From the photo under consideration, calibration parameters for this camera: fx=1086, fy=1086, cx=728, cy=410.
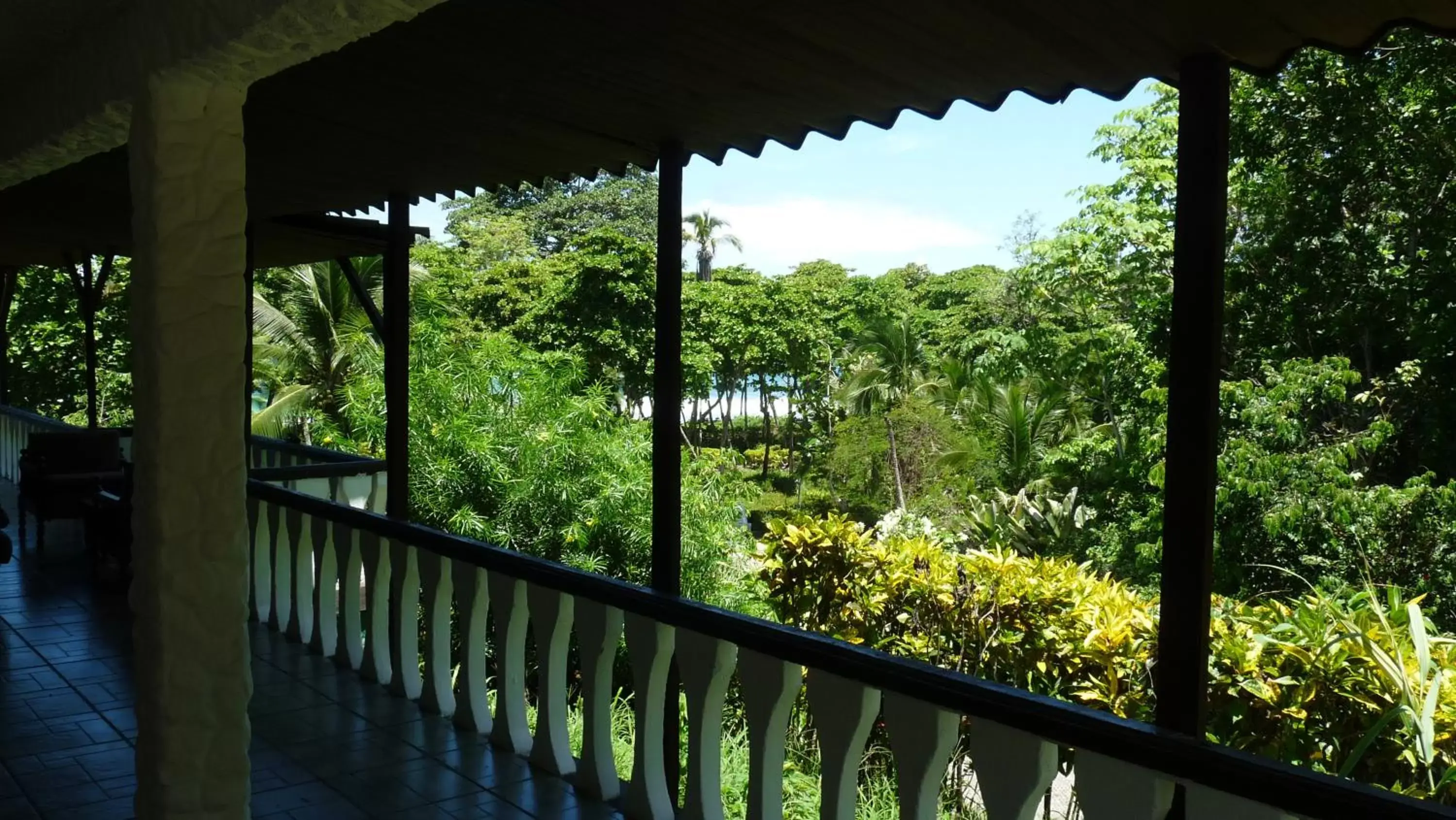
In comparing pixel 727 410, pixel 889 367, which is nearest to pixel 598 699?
pixel 889 367

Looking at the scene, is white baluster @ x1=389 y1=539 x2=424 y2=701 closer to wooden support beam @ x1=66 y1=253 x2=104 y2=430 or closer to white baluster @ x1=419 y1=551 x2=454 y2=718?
white baluster @ x1=419 y1=551 x2=454 y2=718

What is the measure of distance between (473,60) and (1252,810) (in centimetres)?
248

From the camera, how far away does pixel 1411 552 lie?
10438 mm

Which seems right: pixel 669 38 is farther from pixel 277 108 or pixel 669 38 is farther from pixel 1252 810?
pixel 1252 810

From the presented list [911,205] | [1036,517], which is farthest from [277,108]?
[911,205]

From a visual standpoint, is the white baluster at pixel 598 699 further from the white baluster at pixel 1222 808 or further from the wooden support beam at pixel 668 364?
the white baluster at pixel 1222 808

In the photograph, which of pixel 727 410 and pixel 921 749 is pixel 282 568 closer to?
pixel 921 749

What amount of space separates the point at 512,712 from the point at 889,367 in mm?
24071

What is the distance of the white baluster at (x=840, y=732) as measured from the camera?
2564 mm

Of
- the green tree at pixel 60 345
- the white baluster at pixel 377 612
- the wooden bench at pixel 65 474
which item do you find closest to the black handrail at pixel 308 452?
the wooden bench at pixel 65 474

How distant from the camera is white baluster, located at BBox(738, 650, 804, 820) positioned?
2805 millimetres

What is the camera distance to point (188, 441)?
2498mm

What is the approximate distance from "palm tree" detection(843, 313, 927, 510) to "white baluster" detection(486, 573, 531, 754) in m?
22.7

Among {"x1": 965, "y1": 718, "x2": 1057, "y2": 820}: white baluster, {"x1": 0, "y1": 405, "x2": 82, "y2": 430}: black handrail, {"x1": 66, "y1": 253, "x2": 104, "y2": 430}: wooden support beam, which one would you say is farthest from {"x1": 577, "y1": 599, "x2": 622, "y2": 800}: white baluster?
{"x1": 0, "y1": 405, "x2": 82, "y2": 430}: black handrail
